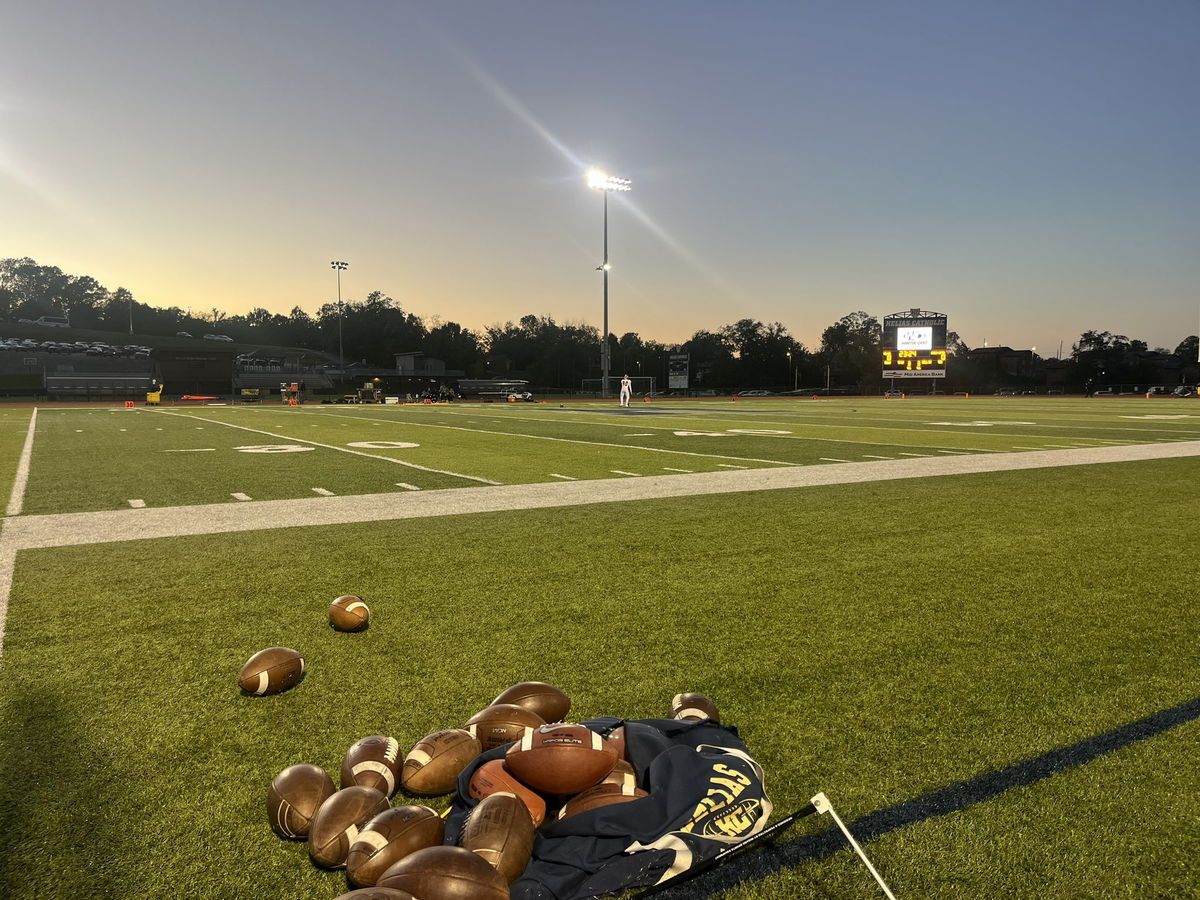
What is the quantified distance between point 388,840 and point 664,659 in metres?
1.90

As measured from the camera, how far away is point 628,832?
222cm

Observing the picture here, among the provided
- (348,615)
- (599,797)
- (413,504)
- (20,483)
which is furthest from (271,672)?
(20,483)

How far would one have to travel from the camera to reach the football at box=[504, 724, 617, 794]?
2385mm

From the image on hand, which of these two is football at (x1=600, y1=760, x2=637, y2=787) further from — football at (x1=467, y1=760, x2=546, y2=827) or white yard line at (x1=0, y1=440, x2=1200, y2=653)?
white yard line at (x1=0, y1=440, x2=1200, y2=653)

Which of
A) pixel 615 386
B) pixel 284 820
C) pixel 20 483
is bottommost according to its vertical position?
pixel 20 483

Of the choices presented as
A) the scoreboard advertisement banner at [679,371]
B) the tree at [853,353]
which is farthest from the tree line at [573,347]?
the scoreboard advertisement banner at [679,371]

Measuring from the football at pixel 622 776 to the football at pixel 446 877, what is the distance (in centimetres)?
52

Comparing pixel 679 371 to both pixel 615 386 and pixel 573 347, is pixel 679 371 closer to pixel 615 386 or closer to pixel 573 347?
pixel 615 386

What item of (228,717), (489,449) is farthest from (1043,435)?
(228,717)

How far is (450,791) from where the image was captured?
2.63 meters

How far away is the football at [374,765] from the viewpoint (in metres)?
2.51

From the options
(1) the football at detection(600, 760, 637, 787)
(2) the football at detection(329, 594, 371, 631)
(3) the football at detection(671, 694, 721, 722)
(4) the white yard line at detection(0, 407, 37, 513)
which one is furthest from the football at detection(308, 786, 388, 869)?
(4) the white yard line at detection(0, 407, 37, 513)

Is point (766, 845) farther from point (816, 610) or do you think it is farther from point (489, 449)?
point (489, 449)

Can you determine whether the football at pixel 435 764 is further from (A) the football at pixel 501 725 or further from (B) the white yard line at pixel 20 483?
(B) the white yard line at pixel 20 483
